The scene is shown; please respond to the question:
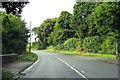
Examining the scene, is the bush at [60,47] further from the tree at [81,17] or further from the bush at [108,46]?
the bush at [108,46]

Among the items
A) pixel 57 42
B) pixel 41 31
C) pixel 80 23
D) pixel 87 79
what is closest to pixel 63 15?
pixel 57 42

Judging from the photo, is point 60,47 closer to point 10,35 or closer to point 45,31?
point 45,31

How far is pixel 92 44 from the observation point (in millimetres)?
75438

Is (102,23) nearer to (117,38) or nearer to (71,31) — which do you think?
(117,38)

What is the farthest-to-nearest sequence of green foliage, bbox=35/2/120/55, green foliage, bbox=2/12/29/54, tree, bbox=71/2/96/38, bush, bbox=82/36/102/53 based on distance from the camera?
tree, bbox=71/2/96/38, bush, bbox=82/36/102/53, green foliage, bbox=35/2/120/55, green foliage, bbox=2/12/29/54

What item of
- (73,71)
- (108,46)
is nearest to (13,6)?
(73,71)

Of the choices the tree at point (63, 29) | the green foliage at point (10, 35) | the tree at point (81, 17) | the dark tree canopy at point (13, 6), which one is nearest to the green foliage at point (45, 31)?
the tree at point (63, 29)

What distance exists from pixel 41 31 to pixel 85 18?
72086 millimetres

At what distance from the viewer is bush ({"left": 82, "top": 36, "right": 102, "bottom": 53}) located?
72.6 m

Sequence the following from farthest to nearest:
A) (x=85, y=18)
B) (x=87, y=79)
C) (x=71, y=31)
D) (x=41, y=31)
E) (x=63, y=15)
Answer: (x=41, y=31)
(x=63, y=15)
(x=71, y=31)
(x=85, y=18)
(x=87, y=79)

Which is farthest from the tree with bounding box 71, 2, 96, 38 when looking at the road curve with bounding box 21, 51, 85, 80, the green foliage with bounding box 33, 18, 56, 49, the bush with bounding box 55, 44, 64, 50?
the green foliage with bounding box 33, 18, 56, 49

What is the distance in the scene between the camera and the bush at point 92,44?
72.6 m

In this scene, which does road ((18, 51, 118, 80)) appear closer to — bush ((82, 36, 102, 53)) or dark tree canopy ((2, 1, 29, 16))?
dark tree canopy ((2, 1, 29, 16))

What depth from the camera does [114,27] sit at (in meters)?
48.4
